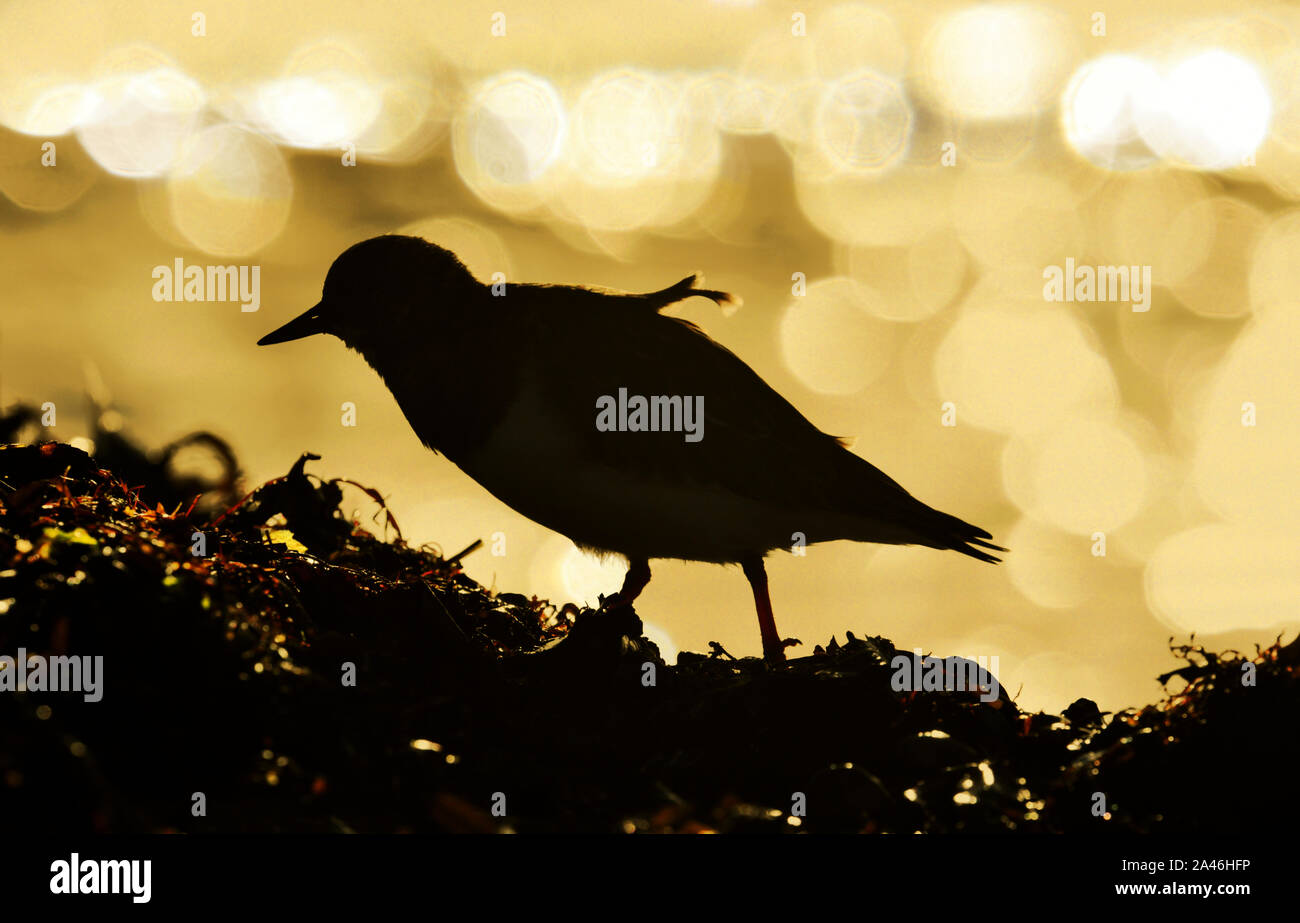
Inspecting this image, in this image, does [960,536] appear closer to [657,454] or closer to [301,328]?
[657,454]

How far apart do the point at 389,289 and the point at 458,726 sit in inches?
179

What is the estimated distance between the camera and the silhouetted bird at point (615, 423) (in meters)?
6.24

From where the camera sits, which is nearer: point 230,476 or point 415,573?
point 415,573

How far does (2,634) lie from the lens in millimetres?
2971

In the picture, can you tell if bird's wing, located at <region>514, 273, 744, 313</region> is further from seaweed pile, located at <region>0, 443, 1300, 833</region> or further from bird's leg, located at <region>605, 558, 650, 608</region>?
seaweed pile, located at <region>0, 443, 1300, 833</region>

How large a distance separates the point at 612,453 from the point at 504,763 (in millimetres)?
3137

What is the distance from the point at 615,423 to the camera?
6.23 metres

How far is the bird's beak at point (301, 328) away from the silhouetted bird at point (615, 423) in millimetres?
287

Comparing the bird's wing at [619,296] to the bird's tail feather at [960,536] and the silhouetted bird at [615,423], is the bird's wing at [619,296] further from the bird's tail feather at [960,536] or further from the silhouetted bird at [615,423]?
the bird's tail feather at [960,536]

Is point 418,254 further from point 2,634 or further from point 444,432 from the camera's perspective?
point 2,634

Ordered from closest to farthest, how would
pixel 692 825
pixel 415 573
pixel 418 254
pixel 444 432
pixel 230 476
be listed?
1. pixel 692 825
2. pixel 415 573
3. pixel 230 476
4. pixel 444 432
5. pixel 418 254

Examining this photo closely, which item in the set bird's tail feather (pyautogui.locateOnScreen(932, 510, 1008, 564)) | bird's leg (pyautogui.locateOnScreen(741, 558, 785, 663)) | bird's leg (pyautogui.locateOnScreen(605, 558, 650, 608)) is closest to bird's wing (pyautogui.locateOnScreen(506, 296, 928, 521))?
bird's tail feather (pyautogui.locateOnScreen(932, 510, 1008, 564))

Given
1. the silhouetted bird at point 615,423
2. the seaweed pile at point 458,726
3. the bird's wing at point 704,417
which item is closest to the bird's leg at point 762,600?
the silhouetted bird at point 615,423
